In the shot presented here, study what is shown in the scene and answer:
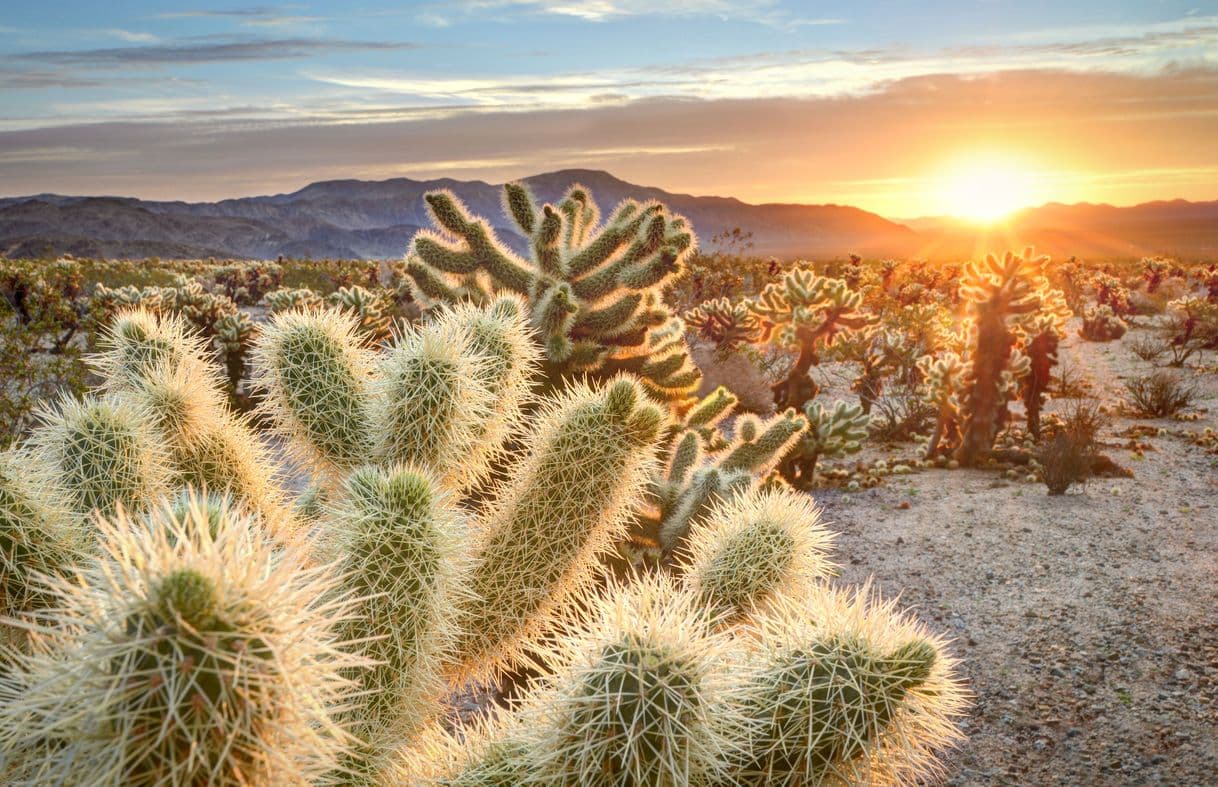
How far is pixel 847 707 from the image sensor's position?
5.69 ft

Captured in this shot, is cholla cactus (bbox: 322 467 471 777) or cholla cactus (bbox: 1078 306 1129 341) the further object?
cholla cactus (bbox: 1078 306 1129 341)

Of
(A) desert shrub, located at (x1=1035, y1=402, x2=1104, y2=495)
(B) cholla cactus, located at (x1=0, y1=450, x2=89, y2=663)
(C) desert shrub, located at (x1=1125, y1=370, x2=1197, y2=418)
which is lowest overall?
(C) desert shrub, located at (x1=1125, y1=370, x2=1197, y2=418)

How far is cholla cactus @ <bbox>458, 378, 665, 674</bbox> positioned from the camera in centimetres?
244

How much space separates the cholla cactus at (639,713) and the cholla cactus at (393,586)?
1.42ft

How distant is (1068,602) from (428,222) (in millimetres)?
178098

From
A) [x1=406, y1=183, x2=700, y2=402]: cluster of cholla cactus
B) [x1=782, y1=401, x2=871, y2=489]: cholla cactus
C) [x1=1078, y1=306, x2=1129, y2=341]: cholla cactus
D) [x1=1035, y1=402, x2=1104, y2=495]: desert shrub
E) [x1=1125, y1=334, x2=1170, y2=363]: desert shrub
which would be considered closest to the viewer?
[x1=406, y1=183, x2=700, y2=402]: cluster of cholla cactus

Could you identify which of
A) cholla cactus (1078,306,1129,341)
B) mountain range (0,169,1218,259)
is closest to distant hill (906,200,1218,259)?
mountain range (0,169,1218,259)

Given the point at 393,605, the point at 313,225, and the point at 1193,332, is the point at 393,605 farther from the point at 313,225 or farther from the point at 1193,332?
the point at 313,225

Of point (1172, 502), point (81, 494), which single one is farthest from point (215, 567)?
point (1172, 502)

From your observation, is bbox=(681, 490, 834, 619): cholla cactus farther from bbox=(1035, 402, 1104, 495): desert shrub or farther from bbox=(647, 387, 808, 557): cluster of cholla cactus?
bbox=(1035, 402, 1104, 495): desert shrub

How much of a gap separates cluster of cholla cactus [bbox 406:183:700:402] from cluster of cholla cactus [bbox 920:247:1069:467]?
18.3 ft

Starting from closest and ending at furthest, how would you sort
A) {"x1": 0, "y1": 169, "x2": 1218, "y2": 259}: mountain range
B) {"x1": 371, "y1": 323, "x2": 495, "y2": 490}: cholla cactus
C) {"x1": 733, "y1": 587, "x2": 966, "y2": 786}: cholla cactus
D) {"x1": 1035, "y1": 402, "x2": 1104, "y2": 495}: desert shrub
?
{"x1": 733, "y1": 587, "x2": 966, "y2": 786}: cholla cactus, {"x1": 371, "y1": 323, "x2": 495, "y2": 490}: cholla cactus, {"x1": 1035, "y1": 402, "x2": 1104, "y2": 495}: desert shrub, {"x1": 0, "y1": 169, "x2": 1218, "y2": 259}: mountain range

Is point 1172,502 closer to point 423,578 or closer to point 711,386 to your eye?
point 711,386

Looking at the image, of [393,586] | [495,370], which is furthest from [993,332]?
[393,586]
